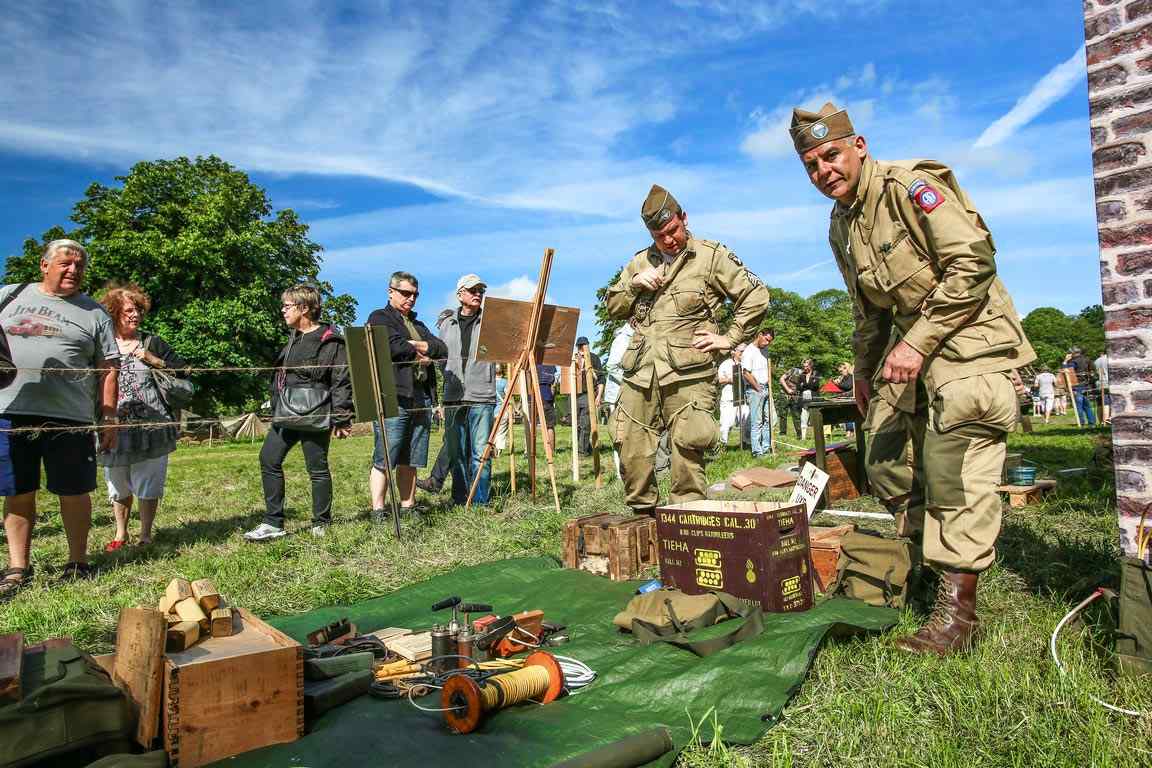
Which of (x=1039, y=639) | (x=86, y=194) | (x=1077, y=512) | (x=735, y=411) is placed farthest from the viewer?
(x=86, y=194)

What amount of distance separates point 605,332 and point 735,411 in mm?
25022

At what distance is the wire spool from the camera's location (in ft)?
8.94

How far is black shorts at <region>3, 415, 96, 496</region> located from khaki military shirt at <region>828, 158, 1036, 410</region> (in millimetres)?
5450

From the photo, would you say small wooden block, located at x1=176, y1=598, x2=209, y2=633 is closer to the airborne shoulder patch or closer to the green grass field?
the green grass field

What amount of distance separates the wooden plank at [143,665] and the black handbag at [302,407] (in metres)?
3.91

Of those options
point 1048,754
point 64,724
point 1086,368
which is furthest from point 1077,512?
point 1086,368

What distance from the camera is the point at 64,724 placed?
2.40 metres

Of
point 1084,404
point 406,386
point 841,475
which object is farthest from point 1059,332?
point 406,386

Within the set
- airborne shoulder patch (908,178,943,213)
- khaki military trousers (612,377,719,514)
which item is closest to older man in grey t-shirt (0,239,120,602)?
khaki military trousers (612,377,719,514)

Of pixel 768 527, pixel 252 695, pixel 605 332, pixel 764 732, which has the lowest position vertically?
pixel 764 732

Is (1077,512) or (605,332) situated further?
(605,332)

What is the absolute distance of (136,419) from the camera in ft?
21.4

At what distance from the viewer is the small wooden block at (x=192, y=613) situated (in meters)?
2.88

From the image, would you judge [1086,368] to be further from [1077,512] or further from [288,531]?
[288,531]
